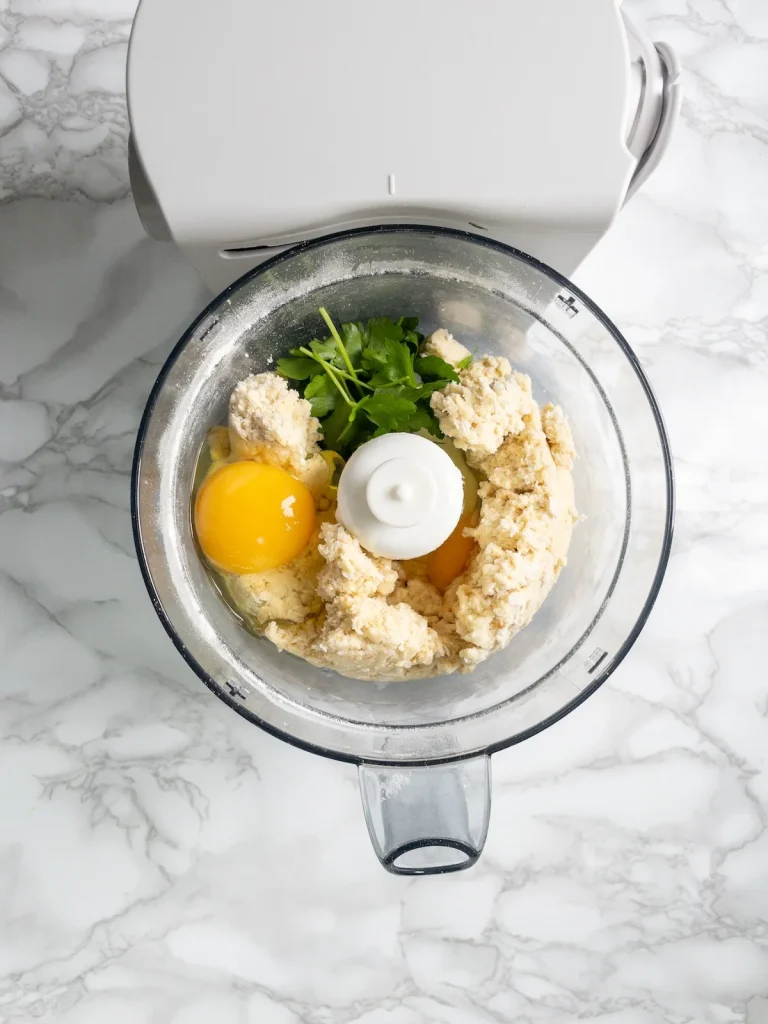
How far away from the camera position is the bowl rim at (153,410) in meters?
0.78

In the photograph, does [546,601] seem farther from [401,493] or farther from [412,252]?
[412,252]

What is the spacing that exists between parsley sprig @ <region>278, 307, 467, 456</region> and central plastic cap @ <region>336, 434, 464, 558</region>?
0.03m

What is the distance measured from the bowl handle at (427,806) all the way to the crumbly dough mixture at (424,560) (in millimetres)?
99

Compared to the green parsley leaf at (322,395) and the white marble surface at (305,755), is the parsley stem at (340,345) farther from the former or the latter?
the white marble surface at (305,755)

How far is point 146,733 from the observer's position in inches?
42.5

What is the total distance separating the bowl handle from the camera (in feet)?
2.78

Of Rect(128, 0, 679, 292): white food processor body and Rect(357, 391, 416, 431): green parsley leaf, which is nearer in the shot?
Rect(128, 0, 679, 292): white food processor body

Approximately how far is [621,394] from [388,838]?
0.50m

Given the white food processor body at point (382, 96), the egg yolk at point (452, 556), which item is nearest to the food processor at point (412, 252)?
the white food processor body at point (382, 96)

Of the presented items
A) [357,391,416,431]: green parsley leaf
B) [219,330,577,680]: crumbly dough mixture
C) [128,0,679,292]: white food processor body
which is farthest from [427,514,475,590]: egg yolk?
[128,0,679,292]: white food processor body

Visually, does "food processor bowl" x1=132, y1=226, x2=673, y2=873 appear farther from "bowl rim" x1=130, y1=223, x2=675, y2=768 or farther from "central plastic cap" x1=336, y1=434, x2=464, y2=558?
"central plastic cap" x1=336, y1=434, x2=464, y2=558

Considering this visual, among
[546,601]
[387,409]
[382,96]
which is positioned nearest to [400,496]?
[387,409]

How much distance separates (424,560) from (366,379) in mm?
196

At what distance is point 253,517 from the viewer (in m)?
0.83
